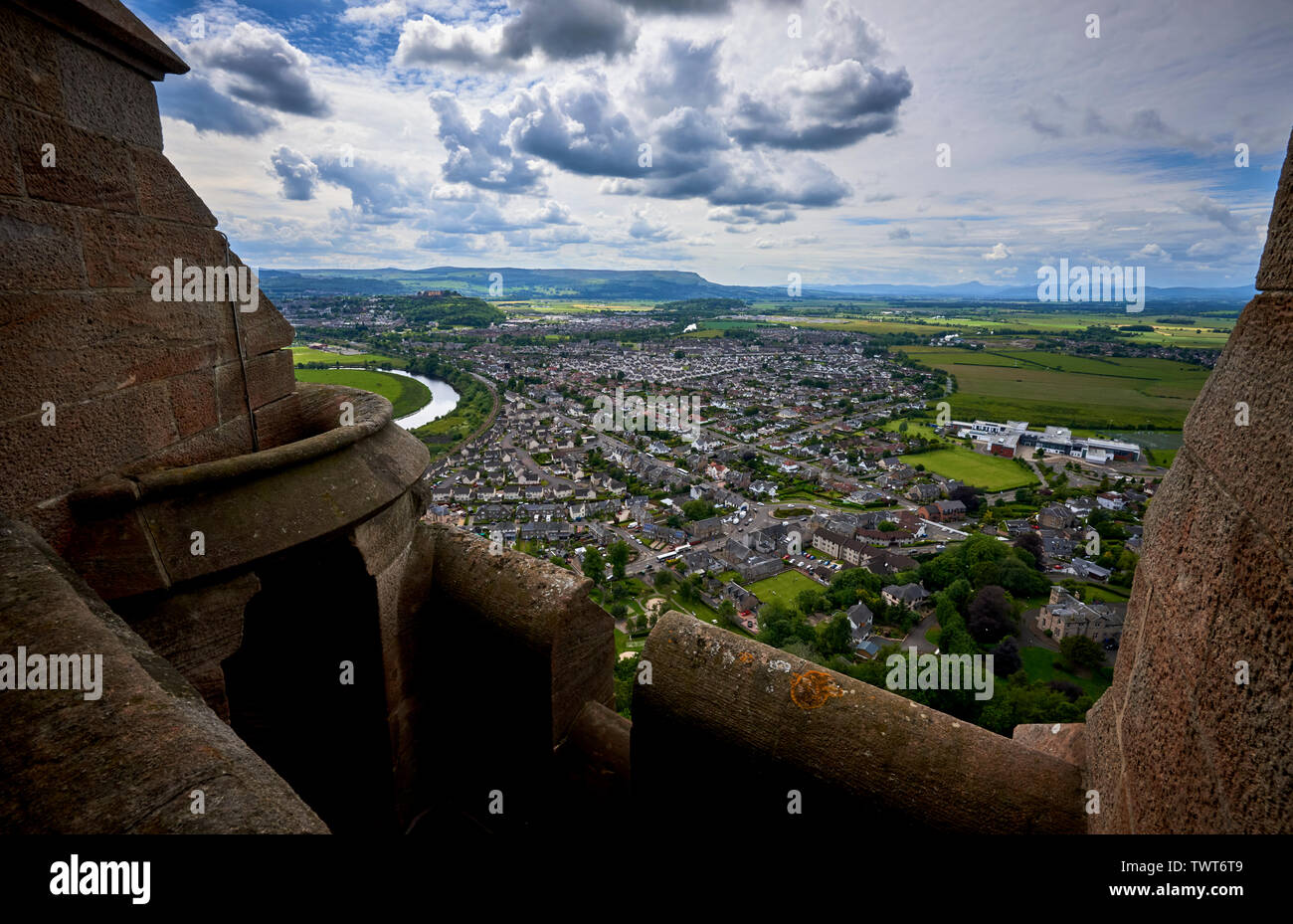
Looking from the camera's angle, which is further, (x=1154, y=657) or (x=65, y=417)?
(x=65, y=417)

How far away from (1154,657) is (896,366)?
135619 mm

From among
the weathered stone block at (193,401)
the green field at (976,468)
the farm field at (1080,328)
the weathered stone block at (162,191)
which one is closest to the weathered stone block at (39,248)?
the weathered stone block at (162,191)

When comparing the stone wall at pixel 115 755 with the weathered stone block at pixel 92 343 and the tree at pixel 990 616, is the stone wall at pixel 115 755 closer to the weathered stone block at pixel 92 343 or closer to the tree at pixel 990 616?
the weathered stone block at pixel 92 343

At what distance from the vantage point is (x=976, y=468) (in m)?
67.4

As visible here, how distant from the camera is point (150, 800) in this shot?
3.71 ft

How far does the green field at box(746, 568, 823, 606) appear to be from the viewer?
128 ft

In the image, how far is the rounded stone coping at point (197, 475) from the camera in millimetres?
2199

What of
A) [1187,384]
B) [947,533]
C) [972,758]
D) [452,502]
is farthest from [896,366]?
[972,758]

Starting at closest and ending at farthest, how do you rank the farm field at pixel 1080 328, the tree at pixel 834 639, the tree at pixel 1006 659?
the tree at pixel 1006 659, the tree at pixel 834 639, the farm field at pixel 1080 328

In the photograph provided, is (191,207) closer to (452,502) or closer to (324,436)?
(324,436)

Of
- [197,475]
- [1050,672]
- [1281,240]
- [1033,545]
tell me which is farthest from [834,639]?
[1281,240]

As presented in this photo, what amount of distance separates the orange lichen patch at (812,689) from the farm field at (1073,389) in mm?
79688

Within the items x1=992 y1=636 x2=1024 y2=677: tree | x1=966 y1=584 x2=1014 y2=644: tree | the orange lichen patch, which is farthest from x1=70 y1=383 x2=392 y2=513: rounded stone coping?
x1=966 y1=584 x2=1014 y2=644: tree

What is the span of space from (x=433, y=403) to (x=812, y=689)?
83.1 meters
